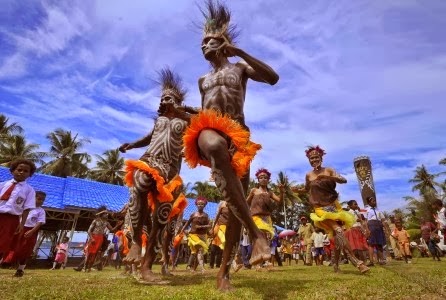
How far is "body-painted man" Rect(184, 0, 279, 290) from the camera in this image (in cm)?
329

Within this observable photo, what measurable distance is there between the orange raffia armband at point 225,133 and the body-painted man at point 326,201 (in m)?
4.01

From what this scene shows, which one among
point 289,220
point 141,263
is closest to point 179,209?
point 141,263

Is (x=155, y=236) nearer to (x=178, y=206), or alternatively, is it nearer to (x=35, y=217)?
(x=178, y=206)

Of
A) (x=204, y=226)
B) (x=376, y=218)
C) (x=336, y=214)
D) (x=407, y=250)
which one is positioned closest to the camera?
(x=336, y=214)

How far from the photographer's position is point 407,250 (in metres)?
14.2

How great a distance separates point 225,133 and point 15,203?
412 centimetres

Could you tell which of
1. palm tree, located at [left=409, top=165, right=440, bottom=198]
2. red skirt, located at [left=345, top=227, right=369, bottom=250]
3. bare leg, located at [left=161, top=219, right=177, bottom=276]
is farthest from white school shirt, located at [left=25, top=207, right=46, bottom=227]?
palm tree, located at [left=409, top=165, right=440, bottom=198]

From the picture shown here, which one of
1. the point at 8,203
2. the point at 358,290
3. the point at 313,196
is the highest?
the point at 313,196

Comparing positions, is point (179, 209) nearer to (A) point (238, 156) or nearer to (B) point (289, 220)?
(A) point (238, 156)

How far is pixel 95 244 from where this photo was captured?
1256 cm

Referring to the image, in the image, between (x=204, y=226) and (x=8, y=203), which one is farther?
(x=204, y=226)

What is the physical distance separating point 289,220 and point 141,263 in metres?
54.8

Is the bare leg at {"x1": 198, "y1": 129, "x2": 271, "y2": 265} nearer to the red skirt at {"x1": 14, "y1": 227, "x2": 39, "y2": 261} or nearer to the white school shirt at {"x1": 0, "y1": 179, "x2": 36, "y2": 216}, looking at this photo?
the white school shirt at {"x1": 0, "y1": 179, "x2": 36, "y2": 216}

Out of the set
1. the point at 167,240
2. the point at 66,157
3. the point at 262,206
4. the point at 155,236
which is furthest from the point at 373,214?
A: the point at 66,157
